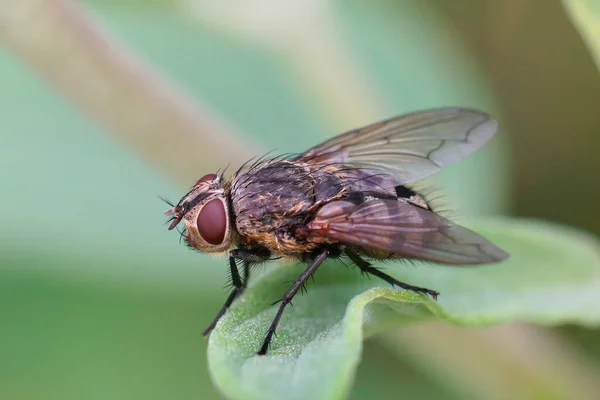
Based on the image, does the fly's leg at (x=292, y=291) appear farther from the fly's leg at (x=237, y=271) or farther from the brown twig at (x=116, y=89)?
the brown twig at (x=116, y=89)

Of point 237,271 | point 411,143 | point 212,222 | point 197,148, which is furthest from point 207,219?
point 411,143

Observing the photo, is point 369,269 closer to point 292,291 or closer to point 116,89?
point 292,291

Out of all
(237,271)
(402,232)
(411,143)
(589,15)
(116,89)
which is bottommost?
(237,271)

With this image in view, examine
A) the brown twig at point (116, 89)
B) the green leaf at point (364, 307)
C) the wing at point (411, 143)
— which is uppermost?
the brown twig at point (116, 89)

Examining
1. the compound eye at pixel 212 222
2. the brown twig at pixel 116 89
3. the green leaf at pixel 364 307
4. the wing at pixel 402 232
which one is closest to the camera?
the green leaf at pixel 364 307

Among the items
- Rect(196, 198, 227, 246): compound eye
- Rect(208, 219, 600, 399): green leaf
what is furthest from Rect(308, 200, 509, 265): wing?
Rect(196, 198, 227, 246): compound eye

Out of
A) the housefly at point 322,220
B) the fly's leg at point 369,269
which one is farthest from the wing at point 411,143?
the fly's leg at point 369,269
